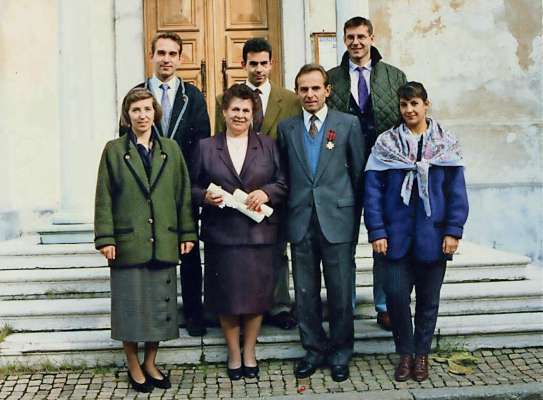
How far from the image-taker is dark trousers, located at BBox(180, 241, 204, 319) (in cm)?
491

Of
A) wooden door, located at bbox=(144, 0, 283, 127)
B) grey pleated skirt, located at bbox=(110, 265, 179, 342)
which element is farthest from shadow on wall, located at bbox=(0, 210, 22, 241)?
grey pleated skirt, located at bbox=(110, 265, 179, 342)

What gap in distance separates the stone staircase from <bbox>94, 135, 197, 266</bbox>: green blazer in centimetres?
94

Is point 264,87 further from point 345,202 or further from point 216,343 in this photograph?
point 216,343

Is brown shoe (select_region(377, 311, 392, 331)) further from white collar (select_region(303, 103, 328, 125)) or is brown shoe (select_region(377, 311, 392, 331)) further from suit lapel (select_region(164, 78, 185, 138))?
suit lapel (select_region(164, 78, 185, 138))

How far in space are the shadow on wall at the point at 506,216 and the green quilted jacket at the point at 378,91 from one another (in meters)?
3.57

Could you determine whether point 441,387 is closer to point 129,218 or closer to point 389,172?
point 389,172

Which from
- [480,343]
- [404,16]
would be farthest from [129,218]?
[404,16]

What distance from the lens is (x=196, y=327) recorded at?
16.6 ft

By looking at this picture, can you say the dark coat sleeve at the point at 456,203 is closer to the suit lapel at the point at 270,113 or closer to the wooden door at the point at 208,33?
the suit lapel at the point at 270,113

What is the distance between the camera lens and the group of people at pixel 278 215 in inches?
172

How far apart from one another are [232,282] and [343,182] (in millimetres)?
950

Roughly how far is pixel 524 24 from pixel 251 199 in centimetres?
530

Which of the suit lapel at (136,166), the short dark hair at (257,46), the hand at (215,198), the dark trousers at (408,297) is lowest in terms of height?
the dark trousers at (408,297)

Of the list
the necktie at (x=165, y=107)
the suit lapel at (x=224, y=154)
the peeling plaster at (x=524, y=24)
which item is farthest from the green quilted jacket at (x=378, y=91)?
the peeling plaster at (x=524, y=24)
